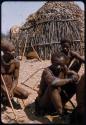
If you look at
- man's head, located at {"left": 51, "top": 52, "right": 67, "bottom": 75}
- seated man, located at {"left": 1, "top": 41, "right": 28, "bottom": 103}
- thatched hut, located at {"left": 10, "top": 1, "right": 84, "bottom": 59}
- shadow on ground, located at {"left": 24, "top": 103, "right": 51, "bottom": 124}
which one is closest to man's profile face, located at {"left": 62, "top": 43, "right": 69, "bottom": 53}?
man's head, located at {"left": 51, "top": 52, "right": 67, "bottom": 75}

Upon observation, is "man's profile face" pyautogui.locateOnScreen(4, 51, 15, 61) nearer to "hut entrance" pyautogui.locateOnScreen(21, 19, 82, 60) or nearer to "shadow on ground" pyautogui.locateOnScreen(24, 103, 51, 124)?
"shadow on ground" pyautogui.locateOnScreen(24, 103, 51, 124)

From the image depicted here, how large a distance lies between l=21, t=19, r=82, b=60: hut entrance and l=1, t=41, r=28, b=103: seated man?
743 centimetres

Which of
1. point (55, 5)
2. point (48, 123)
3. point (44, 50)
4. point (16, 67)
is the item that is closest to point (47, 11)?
point (55, 5)

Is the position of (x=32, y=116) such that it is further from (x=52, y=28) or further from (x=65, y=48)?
(x=52, y=28)

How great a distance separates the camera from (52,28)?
47.3 ft

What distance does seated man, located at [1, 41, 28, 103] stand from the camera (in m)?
6.31

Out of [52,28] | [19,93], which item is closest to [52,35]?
[52,28]

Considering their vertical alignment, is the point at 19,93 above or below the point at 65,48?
below

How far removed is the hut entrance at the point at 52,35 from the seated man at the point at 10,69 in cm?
743

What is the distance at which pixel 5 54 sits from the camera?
6.40 metres

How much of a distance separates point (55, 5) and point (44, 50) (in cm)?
196

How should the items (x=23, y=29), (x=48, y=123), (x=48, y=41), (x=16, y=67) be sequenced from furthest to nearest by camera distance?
(x=23, y=29), (x=48, y=41), (x=16, y=67), (x=48, y=123)

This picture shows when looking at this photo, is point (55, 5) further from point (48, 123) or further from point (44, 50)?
point (48, 123)

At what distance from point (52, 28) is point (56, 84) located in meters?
8.91
